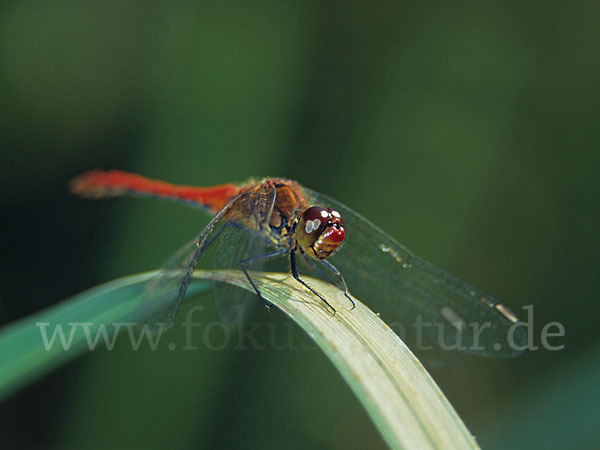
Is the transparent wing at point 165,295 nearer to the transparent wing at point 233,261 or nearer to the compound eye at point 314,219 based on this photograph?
the transparent wing at point 233,261

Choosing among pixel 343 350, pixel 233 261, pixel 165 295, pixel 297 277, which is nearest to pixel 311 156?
pixel 233 261

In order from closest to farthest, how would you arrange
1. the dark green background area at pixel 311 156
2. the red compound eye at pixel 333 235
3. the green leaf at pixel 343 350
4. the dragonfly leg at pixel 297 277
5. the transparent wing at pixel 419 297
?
the green leaf at pixel 343 350 → the dragonfly leg at pixel 297 277 → the red compound eye at pixel 333 235 → the transparent wing at pixel 419 297 → the dark green background area at pixel 311 156

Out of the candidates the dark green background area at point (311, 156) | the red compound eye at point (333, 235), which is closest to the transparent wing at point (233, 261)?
the red compound eye at point (333, 235)

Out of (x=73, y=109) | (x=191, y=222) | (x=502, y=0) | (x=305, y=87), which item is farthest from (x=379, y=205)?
(x=73, y=109)

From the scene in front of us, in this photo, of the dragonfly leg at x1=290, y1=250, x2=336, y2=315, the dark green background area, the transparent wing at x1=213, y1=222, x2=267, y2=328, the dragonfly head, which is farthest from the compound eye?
the dark green background area

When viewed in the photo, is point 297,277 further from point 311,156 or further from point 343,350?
point 311,156

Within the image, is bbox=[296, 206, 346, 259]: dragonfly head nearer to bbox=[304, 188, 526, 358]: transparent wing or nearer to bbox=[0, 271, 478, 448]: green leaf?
bbox=[0, 271, 478, 448]: green leaf

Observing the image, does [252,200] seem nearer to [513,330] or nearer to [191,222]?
[191,222]
